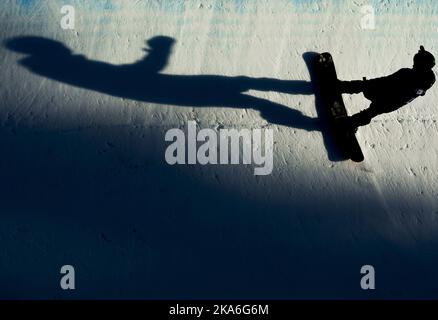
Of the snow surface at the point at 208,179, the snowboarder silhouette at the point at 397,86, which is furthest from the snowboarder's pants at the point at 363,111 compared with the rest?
the snow surface at the point at 208,179

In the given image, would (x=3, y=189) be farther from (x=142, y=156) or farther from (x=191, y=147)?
(x=191, y=147)

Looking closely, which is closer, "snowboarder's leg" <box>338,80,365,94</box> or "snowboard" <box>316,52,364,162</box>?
"snowboarder's leg" <box>338,80,365,94</box>

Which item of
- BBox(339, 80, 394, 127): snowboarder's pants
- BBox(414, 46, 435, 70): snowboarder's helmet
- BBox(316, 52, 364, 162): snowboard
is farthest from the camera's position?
BBox(316, 52, 364, 162): snowboard

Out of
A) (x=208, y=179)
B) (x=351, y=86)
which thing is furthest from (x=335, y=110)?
(x=208, y=179)

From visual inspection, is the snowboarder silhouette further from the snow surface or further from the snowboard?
the snow surface

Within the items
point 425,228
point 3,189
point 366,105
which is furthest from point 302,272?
point 3,189

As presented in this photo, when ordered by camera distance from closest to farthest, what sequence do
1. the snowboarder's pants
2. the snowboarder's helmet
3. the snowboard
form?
the snowboarder's helmet < the snowboarder's pants < the snowboard

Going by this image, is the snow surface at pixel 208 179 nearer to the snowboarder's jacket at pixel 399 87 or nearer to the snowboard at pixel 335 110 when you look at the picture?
the snowboard at pixel 335 110

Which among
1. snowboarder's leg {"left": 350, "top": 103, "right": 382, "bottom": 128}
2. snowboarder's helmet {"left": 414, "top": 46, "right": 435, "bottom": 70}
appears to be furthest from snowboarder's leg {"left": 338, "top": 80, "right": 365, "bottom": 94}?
snowboarder's helmet {"left": 414, "top": 46, "right": 435, "bottom": 70}
